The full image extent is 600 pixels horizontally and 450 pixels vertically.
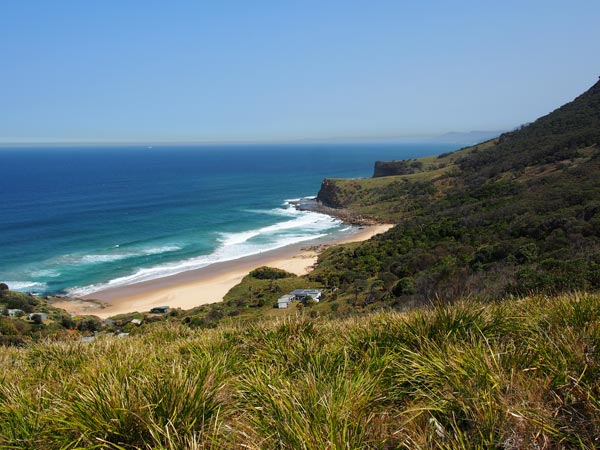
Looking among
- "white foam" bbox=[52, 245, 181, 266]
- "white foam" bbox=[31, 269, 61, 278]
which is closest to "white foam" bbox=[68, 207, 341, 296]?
"white foam" bbox=[31, 269, 61, 278]

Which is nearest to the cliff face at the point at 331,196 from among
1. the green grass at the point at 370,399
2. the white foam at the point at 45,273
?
the white foam at the point at 45,273

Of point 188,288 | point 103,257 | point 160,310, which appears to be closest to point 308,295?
point 160,310

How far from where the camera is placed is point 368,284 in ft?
91.9

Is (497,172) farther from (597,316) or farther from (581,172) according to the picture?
(597,316)

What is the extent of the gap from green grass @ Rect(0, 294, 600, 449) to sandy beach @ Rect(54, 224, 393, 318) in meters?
30.9

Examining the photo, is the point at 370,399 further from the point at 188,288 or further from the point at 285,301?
the point at 188,288

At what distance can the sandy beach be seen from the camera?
1330 inches

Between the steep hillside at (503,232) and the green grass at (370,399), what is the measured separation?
6.14 m

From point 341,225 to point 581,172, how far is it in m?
36.6

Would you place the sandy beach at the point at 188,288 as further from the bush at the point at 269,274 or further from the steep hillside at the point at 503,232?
the steep hillside at the point at 503,232

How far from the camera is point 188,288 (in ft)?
124

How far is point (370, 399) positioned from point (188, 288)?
3645cm

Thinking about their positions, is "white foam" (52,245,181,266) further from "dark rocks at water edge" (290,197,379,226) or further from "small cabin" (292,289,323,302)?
"dark rocks at water edge" (290,197,379,226)

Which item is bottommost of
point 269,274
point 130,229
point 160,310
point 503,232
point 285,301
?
point 160,310
